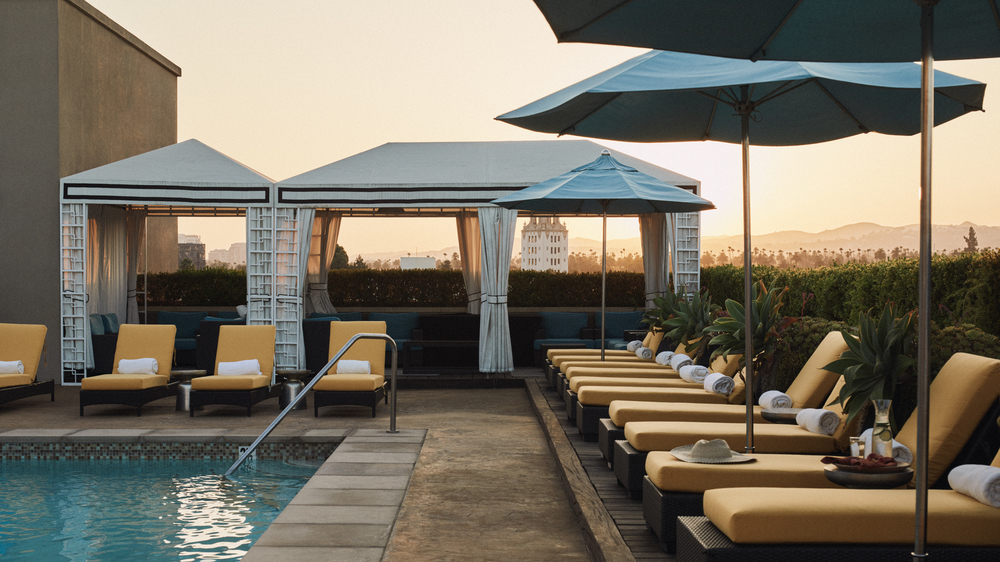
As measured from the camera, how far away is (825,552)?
2725 millimetres

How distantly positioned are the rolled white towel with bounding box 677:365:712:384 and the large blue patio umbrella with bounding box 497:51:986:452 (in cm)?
177

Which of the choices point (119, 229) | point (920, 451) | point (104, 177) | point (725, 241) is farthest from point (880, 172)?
point (119, 229)

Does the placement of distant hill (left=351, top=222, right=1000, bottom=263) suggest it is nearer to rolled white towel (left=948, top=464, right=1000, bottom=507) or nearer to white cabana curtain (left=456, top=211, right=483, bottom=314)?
white cabana curtain (left=456, top=211, right=483, bottom=314)

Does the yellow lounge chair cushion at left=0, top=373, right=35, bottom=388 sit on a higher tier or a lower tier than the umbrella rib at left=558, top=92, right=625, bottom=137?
lower

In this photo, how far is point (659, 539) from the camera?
3.47 m

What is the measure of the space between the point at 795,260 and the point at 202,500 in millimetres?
6421

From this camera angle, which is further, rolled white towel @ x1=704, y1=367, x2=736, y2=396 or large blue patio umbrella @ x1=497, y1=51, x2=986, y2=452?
rolled white towel @ x1=704, y1=367, x2=736, y2=396

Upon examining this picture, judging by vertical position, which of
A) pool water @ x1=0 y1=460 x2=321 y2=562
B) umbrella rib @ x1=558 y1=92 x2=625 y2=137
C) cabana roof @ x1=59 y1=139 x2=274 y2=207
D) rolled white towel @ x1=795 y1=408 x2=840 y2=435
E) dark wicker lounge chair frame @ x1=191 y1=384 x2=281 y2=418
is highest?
cabana roof @ x1=59 y1=139 x2=274 y2=207

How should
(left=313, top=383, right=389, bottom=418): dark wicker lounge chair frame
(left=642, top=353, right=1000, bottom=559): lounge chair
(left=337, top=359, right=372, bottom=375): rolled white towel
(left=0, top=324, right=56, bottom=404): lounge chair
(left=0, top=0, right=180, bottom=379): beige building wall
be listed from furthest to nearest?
(left=0, top=0, right=180, bottom=379): beige building wall, (left=0, top=324, right=56, bottom=404): lounge chair, (left=337, top=359, right=372, bottom=375): rolled white towel, (left=313, top=383, right=389, bottom=418): dark wicker lounge chair frame, (left=642, top=353, right=1000, bottom=559): lounge chair

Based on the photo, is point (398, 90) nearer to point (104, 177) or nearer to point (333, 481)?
point (104, 177)

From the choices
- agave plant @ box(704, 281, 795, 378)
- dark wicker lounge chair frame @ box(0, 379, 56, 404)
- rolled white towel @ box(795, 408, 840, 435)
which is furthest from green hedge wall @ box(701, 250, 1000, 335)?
dark wicker lounge chair frame @ box(0, 379, 56, 404)

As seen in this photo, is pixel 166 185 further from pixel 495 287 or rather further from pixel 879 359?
pixel 879 359

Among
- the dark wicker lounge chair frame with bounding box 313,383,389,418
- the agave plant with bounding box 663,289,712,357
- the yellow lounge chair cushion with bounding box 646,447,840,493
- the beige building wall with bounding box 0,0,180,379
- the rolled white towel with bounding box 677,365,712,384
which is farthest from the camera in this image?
the beige building wall with bounding box 0,0,180,379

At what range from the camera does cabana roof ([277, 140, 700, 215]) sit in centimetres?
1069
